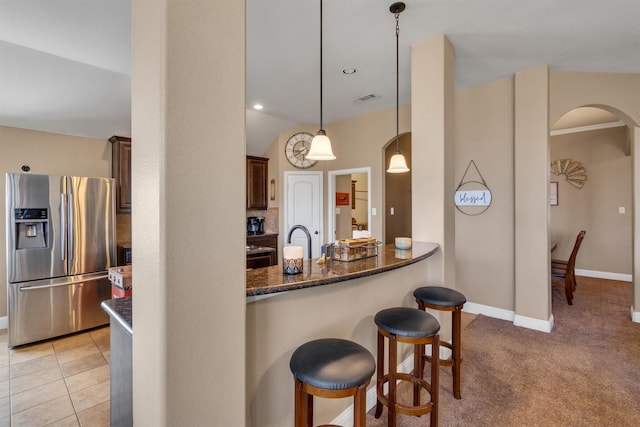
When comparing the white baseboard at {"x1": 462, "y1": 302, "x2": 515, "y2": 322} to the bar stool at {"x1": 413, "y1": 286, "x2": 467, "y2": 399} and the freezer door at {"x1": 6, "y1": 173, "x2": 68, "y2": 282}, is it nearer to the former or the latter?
the bar stool at {"x1": 413, "y1": 286, "x2": 467, "y2": 399}

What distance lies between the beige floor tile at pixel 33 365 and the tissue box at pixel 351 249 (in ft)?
9.36

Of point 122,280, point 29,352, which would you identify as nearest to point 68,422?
point 122,280

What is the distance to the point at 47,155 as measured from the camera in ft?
11.5

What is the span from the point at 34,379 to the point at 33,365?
31 centimetres

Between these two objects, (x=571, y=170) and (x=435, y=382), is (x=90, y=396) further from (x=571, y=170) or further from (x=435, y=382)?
(x=571, y=170)

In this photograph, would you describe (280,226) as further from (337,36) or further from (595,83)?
(595,83)

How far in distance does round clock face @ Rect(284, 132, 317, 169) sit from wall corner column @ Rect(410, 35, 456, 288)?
2.74 metres

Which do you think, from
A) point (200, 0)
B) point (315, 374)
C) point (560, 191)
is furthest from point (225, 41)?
point (560, 191)

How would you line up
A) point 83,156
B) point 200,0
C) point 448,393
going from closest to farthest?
1. point 200,0
2. point 448,393
3. point 83,156

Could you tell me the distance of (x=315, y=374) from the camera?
1164 millimetres

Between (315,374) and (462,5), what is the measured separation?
2.66 metres

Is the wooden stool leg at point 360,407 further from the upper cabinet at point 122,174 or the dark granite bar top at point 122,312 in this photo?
the upper cabinet at point 122,174

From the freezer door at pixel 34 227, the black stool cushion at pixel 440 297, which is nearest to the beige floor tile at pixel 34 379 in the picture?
the freezer door at pixel 34 227

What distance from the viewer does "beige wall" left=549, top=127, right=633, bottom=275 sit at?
499cm
